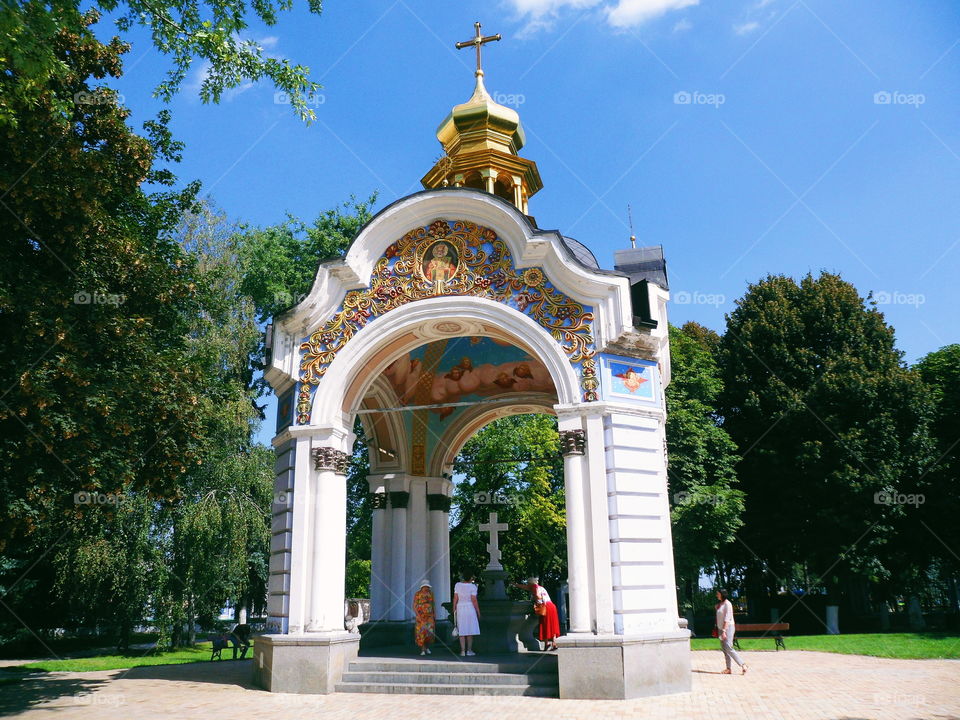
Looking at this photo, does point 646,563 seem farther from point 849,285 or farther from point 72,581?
point 849,285

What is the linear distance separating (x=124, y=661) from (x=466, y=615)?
1092 cm

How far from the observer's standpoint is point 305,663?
10.8 meters

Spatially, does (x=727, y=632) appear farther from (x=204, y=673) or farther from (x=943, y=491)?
(x=943, y=491)

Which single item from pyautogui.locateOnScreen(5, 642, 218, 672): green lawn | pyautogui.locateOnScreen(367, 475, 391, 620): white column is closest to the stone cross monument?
pyautogui.locateOnScreen(367, 475, 391, 620): white column

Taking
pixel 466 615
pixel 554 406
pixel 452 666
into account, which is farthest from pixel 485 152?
pixel 452 666

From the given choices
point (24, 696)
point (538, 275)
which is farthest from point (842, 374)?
point (24, 696)

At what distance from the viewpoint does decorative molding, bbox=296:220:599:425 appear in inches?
461

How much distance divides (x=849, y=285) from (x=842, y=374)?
536cm

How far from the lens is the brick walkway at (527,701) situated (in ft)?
28.5

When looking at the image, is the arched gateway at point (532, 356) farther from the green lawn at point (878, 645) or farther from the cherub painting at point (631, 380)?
the green lawn at point (878, 645)

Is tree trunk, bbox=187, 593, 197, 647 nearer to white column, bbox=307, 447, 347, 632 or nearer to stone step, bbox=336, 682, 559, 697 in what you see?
white column, bbox=307, 447, 347, 632

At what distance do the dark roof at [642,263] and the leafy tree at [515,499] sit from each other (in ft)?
40.9

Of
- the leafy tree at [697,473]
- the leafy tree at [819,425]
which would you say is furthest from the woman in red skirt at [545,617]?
the leafy tree at [819,425]

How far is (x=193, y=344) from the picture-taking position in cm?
2145
